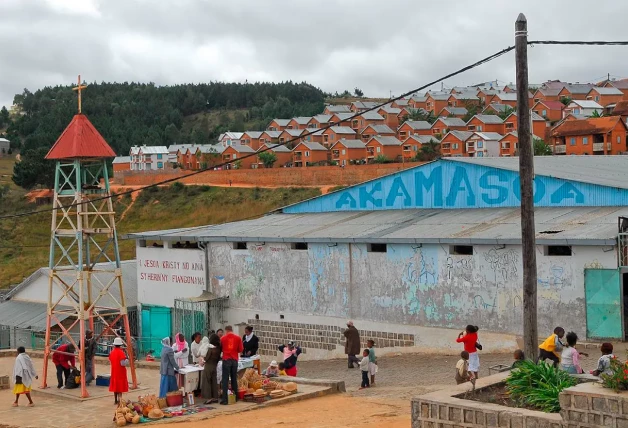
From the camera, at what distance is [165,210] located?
77875 mm

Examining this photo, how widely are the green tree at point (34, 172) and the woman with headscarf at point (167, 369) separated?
72360 mm

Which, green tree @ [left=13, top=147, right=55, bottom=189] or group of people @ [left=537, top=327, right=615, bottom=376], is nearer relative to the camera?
group of people @ [left=537, top=327, right=615, bottom=376]

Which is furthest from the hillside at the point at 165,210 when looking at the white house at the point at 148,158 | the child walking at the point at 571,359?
the child walking at the point at 571,359

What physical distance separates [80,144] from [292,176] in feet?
188

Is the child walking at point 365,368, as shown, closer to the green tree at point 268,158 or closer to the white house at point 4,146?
the green tree at point 268,158

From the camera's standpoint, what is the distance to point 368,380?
679 inches

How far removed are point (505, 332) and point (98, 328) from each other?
1594 centimetres

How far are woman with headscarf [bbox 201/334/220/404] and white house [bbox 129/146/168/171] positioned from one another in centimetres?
8665

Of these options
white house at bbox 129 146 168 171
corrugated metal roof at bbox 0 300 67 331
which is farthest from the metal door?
white house at bbox 129 146 168 171

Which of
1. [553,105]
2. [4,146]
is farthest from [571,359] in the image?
[4,146]

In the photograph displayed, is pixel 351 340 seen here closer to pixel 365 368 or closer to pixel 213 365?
pixel 365 368

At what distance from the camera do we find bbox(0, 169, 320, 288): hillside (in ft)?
228

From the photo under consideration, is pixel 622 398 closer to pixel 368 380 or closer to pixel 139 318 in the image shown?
pixel 368 380

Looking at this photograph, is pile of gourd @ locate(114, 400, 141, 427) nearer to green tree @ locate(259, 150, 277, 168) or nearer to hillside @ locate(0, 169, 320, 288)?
hillside @ locate(0, 169, 320, 288)
